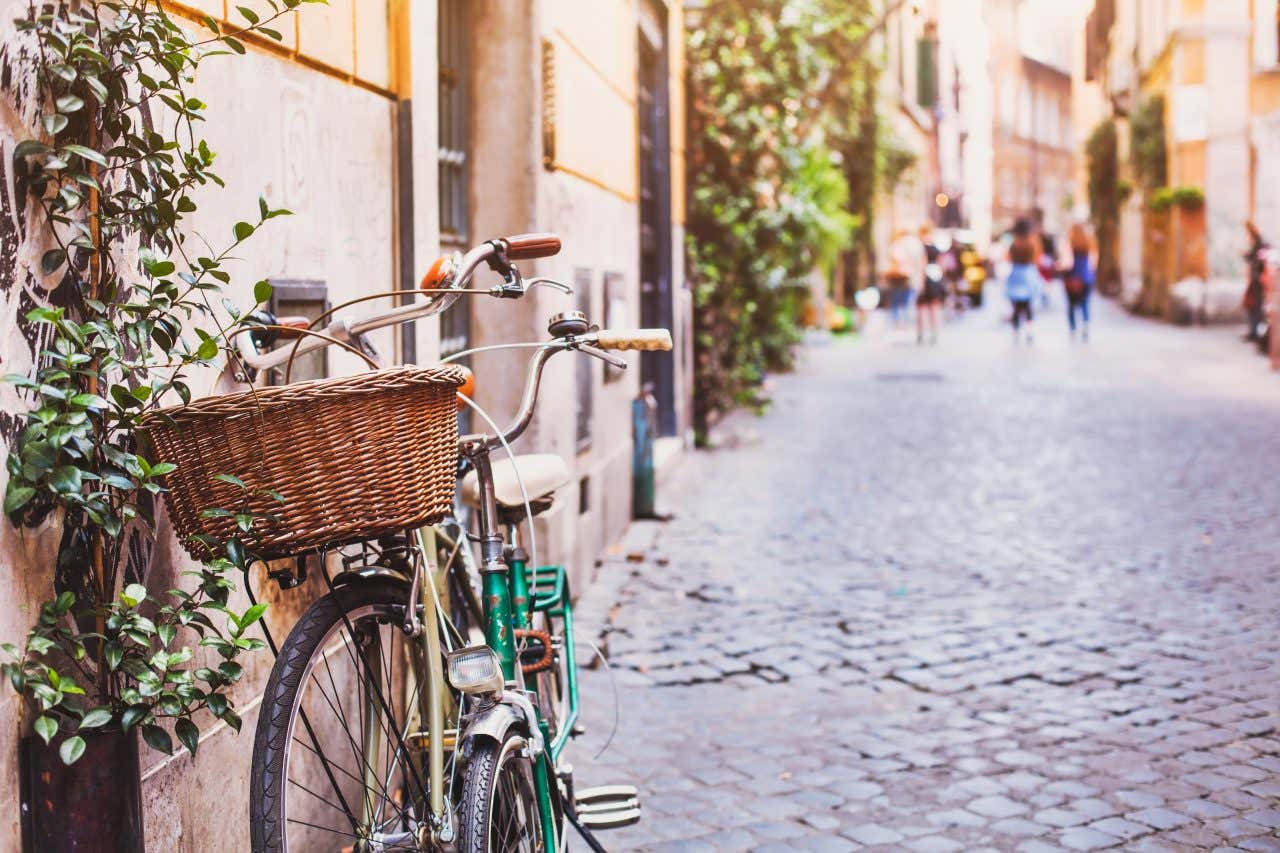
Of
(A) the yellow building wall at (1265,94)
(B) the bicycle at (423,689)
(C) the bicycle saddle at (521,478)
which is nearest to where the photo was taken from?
(B) the bicycle at (423,689)

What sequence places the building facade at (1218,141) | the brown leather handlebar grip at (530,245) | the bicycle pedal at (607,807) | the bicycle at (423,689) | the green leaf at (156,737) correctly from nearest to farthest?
the green leaf at (156,737) < the bicycle at (423,689) < the brown leather handlebar grip at (530,245) < the bicycle pedal at (607,807) < the building facade at (1218,141)

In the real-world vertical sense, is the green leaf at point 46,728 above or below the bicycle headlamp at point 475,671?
above

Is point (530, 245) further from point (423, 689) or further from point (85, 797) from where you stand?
point (85, 797)

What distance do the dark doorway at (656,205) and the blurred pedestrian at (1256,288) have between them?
39.8 feet

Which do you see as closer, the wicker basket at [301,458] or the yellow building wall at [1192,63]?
the wicker basket at [301,458]

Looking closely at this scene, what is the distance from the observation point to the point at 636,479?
28.5 feet

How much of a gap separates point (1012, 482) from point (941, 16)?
4488cm

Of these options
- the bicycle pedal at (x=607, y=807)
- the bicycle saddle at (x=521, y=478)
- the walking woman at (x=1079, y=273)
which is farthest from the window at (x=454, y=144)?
the walking woman at (x=1079, y=273)

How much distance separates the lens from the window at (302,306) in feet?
11.6

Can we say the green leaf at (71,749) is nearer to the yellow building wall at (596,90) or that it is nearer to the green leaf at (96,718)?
the green leaf at (96,718)

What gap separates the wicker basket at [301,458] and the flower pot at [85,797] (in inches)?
13.7

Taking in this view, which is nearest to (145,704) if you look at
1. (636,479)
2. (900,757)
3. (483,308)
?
(900,757)

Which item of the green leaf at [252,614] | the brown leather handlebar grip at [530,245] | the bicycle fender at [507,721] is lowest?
the bicycle fender at [507,721]

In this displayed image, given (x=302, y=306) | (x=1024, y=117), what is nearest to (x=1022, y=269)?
(x=302, y=306)
